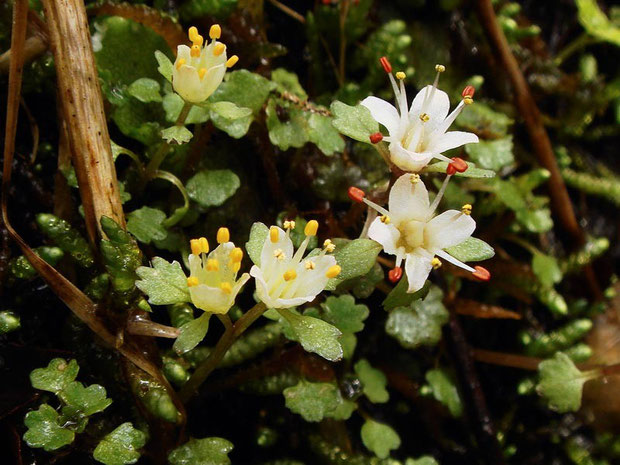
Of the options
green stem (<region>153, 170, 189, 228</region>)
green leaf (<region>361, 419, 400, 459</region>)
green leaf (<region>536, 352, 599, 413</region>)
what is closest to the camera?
green stem (<region>153, 170, 189, 228</region>)

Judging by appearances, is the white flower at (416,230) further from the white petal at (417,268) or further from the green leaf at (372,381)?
the green leaf at (372,381)

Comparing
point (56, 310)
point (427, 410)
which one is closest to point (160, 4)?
point (56, 310)

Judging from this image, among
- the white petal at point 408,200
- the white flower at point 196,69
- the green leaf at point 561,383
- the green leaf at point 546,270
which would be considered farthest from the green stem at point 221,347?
the green leaf at point 546,270

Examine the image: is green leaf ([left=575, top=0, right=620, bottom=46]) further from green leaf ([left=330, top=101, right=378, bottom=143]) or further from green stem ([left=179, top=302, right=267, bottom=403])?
green stem ([left=179, top=302, right=267, bottom=403])

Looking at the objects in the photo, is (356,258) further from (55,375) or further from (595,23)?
(595,23)

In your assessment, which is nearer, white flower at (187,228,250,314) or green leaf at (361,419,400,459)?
white flower at (187,228,250,314)

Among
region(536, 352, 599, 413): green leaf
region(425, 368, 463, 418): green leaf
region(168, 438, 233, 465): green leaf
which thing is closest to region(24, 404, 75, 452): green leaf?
region(168, 438, 233, 465): green leaf
